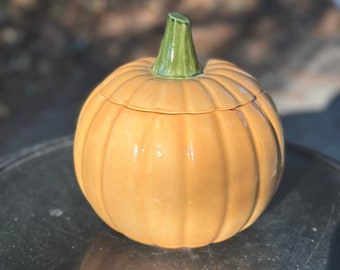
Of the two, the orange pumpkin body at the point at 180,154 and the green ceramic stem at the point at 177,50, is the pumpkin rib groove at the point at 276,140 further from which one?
the green ceramic stem at the point at 177,50

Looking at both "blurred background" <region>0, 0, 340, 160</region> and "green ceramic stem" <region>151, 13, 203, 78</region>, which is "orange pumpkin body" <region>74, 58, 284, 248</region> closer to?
"green ceramic stem" <region>151, 13, 203, 78</region>

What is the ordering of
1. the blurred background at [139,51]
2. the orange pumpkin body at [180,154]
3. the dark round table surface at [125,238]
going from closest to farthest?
the orange pumpkin body at [180,154], the dark round table surface at [125,238], the blurred background at [139,51]

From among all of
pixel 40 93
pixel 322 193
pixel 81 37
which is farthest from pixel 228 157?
pixel 81 37

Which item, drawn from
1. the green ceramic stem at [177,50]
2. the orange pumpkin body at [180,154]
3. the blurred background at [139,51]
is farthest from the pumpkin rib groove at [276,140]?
the blurred background at [139,51]

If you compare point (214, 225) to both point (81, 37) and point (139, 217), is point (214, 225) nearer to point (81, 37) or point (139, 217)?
point (139, 217)

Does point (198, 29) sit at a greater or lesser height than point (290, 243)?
lesser
